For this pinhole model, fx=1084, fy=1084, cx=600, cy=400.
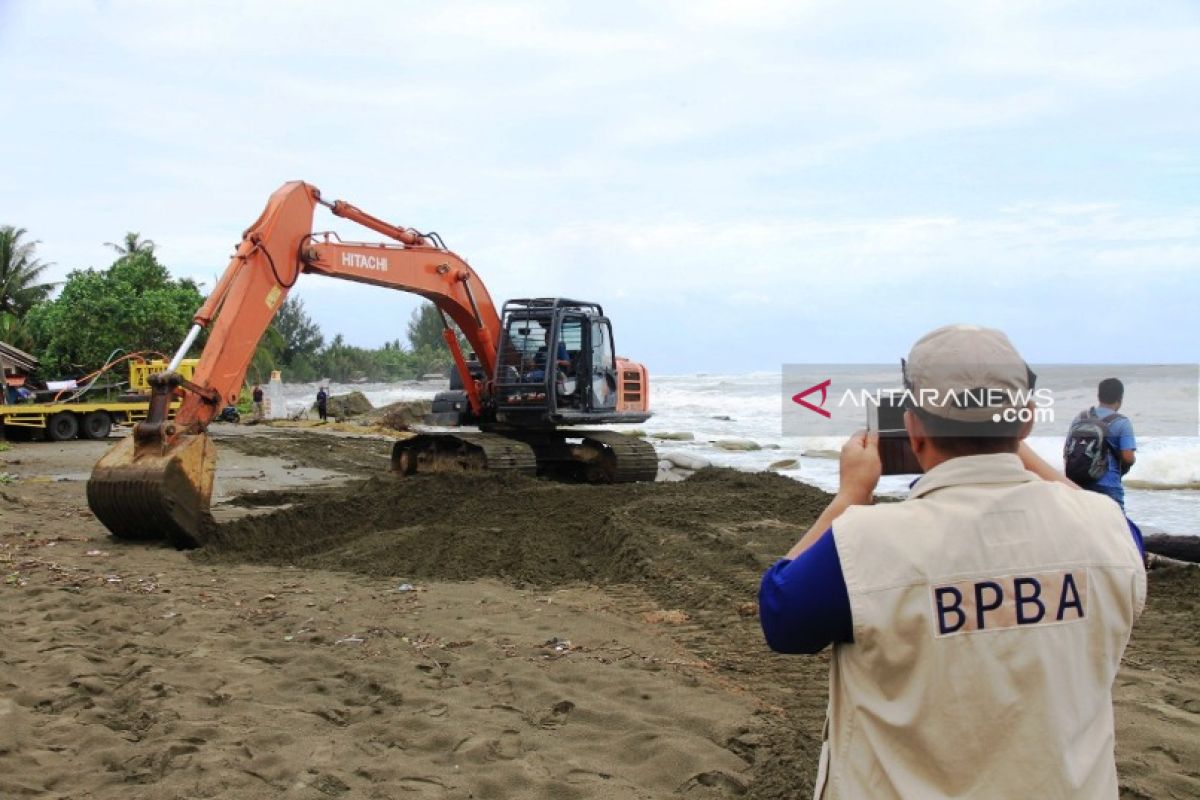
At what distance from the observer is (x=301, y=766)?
13.4 ft

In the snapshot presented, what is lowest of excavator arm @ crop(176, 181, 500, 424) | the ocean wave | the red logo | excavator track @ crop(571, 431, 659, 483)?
the ocean wave

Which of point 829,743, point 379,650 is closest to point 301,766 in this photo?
point 379,650

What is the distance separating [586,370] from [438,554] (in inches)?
216

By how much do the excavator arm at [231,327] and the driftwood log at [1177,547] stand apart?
804 cm

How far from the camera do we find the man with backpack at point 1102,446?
7.12 metres

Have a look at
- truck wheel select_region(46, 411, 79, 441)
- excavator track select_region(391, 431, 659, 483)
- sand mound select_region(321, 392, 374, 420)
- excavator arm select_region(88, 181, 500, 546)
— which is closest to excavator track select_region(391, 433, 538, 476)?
excavator track select_region(391, 431, 659, 483)

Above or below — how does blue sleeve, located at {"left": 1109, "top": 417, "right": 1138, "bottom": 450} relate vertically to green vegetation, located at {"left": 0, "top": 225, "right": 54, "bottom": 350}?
below

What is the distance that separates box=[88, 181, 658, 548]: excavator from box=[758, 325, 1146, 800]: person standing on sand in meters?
8.20

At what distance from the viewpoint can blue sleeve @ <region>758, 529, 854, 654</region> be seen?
187 cm

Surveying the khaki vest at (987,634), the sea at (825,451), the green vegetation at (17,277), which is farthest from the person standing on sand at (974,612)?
the green vegetation at (17,277)

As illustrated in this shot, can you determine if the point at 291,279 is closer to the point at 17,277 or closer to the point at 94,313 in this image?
the point at 94,313

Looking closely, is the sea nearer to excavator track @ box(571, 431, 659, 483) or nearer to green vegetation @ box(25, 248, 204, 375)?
excavator track @ box(571, 431, 659, 483)

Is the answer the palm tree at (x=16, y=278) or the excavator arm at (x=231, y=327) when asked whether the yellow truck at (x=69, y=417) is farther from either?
Result: the palm tree at (x=16, y=278)

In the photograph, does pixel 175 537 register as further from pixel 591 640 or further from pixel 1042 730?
pixel 1042 730
